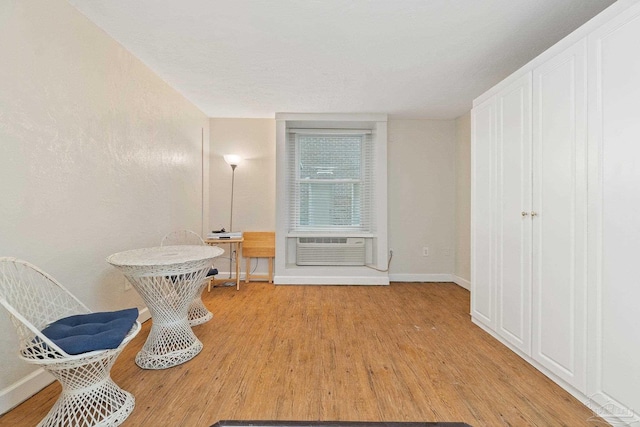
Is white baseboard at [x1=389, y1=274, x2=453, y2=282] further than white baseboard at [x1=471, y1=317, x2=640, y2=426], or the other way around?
white baseboard at [x1=389, y1=274, x2=453, y2=282]

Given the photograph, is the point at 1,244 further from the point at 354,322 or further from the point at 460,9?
the point at 460,9

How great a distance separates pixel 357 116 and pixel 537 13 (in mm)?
2105

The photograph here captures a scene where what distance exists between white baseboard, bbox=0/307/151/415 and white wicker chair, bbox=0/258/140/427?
31cm

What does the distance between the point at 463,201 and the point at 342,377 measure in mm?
2980

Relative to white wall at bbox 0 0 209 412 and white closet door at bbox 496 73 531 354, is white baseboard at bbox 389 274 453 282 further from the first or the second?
white wall at bbox 0 0 209 412

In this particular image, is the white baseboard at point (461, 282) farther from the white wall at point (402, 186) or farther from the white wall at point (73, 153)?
the white wall at point (73, 153)

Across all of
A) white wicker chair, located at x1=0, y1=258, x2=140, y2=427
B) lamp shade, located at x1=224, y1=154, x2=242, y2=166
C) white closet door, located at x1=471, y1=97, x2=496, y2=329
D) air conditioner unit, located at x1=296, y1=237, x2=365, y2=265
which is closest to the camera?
white wicker chair, located at x1=0, y1=258, x2=140, y2=427

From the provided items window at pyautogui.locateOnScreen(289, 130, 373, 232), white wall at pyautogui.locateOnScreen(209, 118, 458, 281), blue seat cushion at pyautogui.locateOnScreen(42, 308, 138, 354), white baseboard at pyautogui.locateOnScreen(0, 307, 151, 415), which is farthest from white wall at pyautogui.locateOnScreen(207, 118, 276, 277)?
blue seat cushion at pyautogui.locateOnScreen(42, 308, 138, 354)

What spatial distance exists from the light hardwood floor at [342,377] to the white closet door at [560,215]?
0.86ft

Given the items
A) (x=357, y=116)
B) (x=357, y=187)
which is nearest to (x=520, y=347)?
(x=357, y=187)

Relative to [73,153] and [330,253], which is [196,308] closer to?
[73,153]

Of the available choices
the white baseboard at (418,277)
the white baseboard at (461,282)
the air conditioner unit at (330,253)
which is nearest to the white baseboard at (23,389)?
the air conditioner unit at (330,253)

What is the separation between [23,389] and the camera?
1.45m

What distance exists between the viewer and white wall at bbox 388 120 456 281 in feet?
12.8
